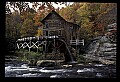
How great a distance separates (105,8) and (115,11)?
189mm

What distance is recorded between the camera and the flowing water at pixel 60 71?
149 inches

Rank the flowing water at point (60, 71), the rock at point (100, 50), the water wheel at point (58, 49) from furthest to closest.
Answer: the water wheel at point (58, 49) → the rock at point (100, 50) → the flowing water at point (60, 71)

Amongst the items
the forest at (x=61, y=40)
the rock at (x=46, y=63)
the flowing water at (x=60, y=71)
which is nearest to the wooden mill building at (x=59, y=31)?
the forest at (x=61, y=40)

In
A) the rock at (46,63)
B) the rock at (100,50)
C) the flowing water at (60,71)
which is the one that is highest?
the rock at (100,50)

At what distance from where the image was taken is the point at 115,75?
3840mm

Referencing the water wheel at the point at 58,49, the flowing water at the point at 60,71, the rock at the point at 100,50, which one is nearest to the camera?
the flowing water at the point at 60,71

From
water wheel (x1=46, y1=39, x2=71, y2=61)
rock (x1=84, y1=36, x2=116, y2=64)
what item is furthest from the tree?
rock (x1=84, y1=36, x2=116, y2=64)

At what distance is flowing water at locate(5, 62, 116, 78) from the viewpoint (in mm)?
3793

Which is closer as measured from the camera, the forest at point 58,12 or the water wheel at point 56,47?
the forest at point 58,12

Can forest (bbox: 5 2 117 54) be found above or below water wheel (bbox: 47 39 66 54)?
above

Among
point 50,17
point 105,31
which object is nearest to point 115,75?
point 105,31

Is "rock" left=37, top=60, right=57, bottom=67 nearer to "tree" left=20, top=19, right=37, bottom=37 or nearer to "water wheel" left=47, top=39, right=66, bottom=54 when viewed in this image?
"water wheel" left=47, top=39, right=66, bottom=54

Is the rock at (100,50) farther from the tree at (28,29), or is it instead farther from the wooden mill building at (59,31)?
the tree at (28,29)

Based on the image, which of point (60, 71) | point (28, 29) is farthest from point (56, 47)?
point (28, 29)
